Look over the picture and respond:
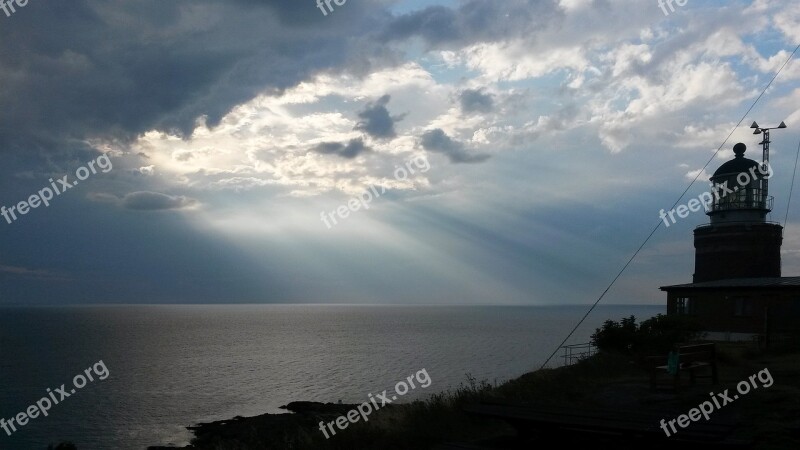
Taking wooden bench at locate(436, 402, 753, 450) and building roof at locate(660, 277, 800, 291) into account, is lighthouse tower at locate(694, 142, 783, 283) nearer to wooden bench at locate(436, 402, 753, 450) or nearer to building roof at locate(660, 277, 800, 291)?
building roof at locate(660, 277, 800, 291)

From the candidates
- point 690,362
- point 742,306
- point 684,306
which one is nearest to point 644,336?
point 742,306

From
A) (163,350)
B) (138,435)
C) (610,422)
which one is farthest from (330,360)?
(610,422)

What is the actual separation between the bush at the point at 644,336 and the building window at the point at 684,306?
8.56 metres

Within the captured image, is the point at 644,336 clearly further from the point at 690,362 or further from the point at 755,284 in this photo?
the point at 690,362

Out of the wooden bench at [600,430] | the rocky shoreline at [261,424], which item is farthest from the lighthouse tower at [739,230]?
the wooden bench at [600,430]

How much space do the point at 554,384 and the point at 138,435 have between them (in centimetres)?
2703

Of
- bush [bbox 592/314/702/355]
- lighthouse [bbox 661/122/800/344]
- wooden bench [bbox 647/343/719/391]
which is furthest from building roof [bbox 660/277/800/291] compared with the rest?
wooden bench [bbox 647/343/719/391]

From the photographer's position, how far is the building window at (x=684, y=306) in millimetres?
36969

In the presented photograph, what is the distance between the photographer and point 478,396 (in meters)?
14.3

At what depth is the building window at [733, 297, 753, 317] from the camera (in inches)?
1314

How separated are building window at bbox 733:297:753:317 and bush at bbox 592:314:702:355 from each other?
6630 mm

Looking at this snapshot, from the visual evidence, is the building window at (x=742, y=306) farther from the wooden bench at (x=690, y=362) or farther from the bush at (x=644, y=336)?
the wooden bench at (x=690, y=362)

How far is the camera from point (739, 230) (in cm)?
4216

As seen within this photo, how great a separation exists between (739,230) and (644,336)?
2032 cm
